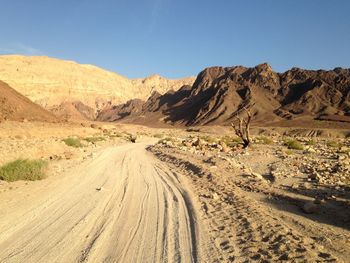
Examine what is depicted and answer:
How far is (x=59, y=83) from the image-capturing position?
16412 cm

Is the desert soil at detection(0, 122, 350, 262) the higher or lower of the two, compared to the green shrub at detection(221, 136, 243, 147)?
higher

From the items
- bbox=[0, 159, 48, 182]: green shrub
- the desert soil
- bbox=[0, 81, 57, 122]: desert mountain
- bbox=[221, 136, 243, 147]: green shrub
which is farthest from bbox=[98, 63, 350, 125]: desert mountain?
bbox=[0, 159, 48, 182]: green shrub

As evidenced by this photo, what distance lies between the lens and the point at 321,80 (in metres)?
141

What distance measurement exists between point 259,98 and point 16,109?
299 feet

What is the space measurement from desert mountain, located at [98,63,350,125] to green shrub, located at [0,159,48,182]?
350 feet

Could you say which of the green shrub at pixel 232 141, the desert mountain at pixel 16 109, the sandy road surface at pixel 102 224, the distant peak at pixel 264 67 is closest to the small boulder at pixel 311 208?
the sandy road surface at pixel 102 224

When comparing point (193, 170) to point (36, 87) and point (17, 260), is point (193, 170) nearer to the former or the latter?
point (17, 260)

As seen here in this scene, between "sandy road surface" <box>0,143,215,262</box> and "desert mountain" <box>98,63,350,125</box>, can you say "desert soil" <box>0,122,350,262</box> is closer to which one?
"sandy road surface" <box>0,143,215,262</box>

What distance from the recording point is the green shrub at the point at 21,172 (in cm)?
1505

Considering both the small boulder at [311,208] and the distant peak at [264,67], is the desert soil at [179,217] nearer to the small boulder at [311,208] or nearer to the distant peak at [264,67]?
the small boulder at [311,208]

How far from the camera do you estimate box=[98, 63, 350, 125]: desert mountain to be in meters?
126

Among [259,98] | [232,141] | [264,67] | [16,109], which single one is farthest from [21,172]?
[264,67]

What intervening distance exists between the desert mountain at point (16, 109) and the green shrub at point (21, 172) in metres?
40.5

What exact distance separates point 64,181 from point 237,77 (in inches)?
5652
